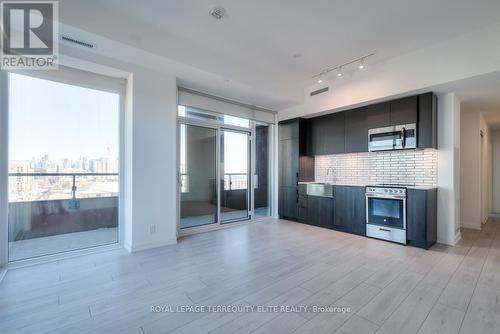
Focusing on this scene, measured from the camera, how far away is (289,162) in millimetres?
5719

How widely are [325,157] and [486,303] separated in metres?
3.87

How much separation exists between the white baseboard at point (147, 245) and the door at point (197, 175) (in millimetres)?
625

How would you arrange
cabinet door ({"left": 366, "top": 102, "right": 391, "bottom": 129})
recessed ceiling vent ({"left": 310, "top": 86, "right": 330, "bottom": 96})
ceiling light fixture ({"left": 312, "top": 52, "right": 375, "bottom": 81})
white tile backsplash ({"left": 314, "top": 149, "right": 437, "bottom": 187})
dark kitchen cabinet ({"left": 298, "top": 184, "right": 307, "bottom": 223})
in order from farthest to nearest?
dark kitchen cabinet ({"left": 298, "top": 184, "right": 307, "bottom": 223}) → recessed ceiling vent ({"left": 310, "top": 86, "right": 330, "bottom": 96}) → cabinet door ({"left": 366, "top": 102, "right": 391, "bottom": 129}) → white tile backsplash ({"left": 314, "top": 149, "right": 437, "bottom": 187}) → ceiling light fixture ({"left": 312, "top": 52, "right": 375, "bottom": 81})

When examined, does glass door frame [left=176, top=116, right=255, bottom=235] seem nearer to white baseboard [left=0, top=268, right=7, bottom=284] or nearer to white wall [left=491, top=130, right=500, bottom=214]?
white baseboard [left=0, top=268, right=7, bottom=284]

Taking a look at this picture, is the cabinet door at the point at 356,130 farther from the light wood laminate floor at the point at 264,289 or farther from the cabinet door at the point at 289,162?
the light wood laminate floor at the point at 264,289

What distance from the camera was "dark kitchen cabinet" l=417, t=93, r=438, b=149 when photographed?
3789 mm

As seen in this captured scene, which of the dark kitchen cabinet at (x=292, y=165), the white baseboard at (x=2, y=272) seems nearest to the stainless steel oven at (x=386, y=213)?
the dark kitchen cabinet at (x=292, y=165)

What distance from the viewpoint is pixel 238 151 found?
549cm

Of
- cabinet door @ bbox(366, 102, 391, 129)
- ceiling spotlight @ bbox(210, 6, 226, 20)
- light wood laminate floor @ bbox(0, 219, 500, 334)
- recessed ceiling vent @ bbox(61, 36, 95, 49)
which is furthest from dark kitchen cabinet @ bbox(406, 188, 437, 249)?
recessed ceiling vent @ bbox(61, 36, 95, 49)

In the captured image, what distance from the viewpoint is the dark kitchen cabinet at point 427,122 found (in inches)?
149

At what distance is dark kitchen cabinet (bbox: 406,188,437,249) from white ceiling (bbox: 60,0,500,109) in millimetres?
2418

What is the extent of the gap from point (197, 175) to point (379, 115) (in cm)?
380

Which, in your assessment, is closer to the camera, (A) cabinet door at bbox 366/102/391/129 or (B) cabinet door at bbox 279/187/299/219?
(A) cabinet door at bbox 366/102/391/129

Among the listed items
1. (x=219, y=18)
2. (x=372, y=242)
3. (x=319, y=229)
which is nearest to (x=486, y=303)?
(x=372, y=242)
